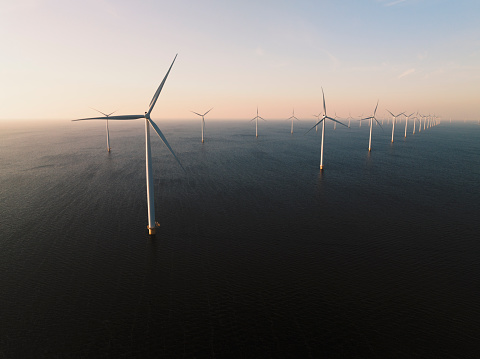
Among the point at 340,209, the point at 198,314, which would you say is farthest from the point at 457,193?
the point at 198,314

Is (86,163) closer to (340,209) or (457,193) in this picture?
(340,209)

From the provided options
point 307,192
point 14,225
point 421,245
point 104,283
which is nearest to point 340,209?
point 307,192

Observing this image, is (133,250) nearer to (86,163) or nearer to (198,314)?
(198,314)

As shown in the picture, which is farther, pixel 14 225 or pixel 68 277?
pixel 14 225

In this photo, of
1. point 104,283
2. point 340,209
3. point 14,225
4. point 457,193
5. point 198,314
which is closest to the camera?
point 198,314

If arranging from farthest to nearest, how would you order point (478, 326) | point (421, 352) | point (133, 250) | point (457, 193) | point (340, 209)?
point (457, 193) < point (340, 209) < point (133, 250) < point (478, 326) < point (421, 352)

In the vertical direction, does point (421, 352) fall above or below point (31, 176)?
below
